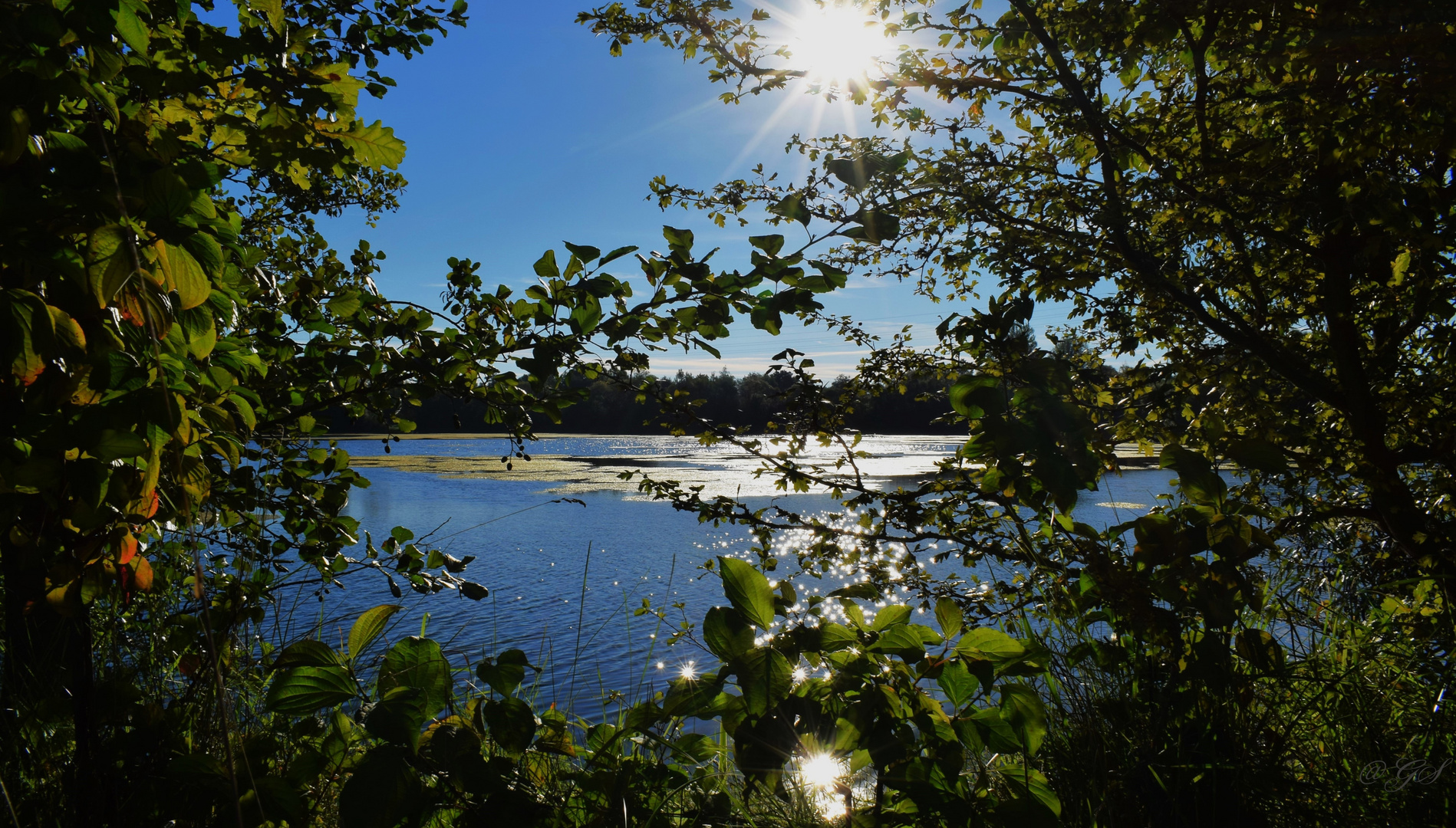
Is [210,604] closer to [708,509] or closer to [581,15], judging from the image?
[708,509]

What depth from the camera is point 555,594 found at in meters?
9.16

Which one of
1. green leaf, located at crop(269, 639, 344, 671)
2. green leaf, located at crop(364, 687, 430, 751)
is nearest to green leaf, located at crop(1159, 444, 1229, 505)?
green leaf, located at crop(364, 687, 430, 751)

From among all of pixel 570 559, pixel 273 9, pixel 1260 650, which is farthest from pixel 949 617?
pixel 570 559

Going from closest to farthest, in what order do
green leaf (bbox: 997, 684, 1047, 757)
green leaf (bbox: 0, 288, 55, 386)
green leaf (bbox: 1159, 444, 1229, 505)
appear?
green leaf (bbox: 0, 288, 55, 386), green leaf (bbox: 997, 684, 1047, 757), green leaf (bbox: 1159, 444, 1229, 505)

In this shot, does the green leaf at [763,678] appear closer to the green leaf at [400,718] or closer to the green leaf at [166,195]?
the green leaf at [400,718]

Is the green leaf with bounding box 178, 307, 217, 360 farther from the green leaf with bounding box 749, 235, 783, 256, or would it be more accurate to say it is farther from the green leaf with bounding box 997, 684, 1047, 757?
the green leaf with bounding box 997, 684, 1047, 757

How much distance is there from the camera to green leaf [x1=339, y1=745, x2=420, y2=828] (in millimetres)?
922

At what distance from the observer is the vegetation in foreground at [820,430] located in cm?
97

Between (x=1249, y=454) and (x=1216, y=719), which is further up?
(x=1249, y=454)

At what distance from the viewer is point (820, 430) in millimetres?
2955

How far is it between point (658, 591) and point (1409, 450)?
308 inches

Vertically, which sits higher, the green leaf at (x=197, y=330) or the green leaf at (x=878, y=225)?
the green leaf at (x=878, y=225)

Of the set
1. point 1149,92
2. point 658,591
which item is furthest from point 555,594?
point 1149,92

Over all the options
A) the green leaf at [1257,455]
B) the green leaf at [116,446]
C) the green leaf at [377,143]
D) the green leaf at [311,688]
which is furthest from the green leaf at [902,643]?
the green leaf at [377,143]
